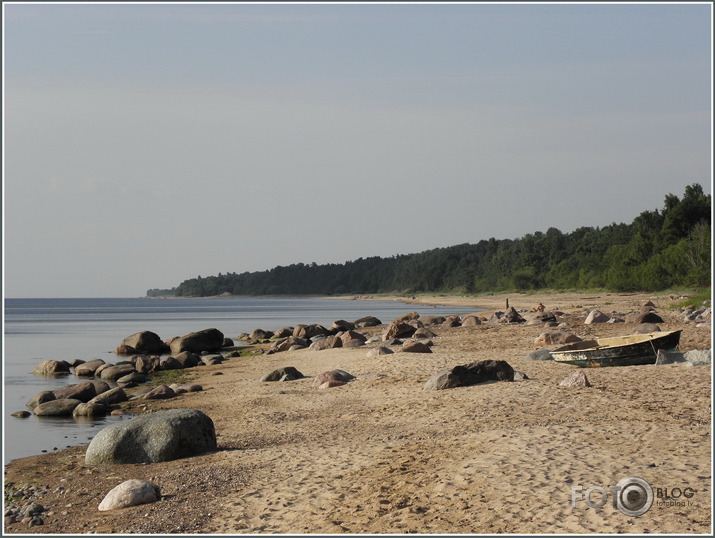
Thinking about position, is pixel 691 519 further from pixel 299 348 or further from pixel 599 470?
pixel 299 348

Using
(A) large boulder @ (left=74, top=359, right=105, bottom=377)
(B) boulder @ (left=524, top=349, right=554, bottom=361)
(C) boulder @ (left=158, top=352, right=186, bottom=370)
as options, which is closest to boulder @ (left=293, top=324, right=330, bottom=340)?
(C) boulder @ (left=158, top=352, right=186, bottom=370)

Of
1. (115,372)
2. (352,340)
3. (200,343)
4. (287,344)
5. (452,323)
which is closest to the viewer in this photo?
(115,372)

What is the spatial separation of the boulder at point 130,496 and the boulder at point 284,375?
12.2 m

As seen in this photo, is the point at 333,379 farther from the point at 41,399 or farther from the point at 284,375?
the point at 41,399

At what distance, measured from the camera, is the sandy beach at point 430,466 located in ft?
27.8

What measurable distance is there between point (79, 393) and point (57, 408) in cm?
205

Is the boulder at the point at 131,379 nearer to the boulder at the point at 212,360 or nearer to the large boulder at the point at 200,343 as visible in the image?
the boulder at the point at 212,360

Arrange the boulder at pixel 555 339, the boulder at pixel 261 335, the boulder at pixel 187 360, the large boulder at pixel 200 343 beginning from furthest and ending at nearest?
the boulder at pixel 261 335, the large boulder at pixel 200 343, the boulder at pixel 187 360, the boulder at pixel 555 339

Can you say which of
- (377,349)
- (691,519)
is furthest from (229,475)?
(377,349)

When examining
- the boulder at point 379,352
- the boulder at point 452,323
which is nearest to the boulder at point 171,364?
the boulder at point 379,352

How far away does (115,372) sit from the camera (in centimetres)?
2903

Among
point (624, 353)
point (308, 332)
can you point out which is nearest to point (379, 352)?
point (624, 353)

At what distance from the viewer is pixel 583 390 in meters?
14.7

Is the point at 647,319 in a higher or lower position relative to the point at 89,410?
higher
